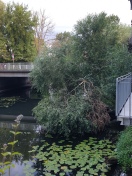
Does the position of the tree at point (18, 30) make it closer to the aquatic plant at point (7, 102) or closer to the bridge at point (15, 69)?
the bridge at point (15, 69)

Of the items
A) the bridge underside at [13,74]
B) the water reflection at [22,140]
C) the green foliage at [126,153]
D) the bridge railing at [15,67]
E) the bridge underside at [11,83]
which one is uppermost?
the bridge railing at [15,67]

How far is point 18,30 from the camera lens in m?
31.9

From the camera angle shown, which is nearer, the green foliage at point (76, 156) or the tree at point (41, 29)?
the green foliage at point (76, 156)

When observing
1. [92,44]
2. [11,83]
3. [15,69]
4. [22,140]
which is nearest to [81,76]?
[92,44]

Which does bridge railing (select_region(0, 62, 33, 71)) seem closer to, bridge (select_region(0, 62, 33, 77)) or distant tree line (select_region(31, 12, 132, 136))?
bridge (select_region(0, 62, 33, 77))

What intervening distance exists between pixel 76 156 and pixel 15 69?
1903 cm

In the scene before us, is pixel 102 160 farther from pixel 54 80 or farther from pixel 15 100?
pixel 15 100

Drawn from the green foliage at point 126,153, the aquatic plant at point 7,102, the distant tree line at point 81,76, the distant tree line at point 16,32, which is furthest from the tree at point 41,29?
the green foliage at point 126,153

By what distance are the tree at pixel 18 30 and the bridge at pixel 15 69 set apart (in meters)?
5.37

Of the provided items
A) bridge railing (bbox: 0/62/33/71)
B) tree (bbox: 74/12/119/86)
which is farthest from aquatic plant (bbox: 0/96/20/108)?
tree (bbox: 74/12/119/86)

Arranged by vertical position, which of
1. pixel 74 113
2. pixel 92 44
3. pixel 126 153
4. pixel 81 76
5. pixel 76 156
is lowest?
pixel 76 156

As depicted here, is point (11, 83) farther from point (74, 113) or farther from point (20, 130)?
point (74, 113)

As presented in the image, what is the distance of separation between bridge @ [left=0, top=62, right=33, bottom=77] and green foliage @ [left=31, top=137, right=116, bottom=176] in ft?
52.9

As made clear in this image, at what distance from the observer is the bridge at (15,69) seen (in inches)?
1036
